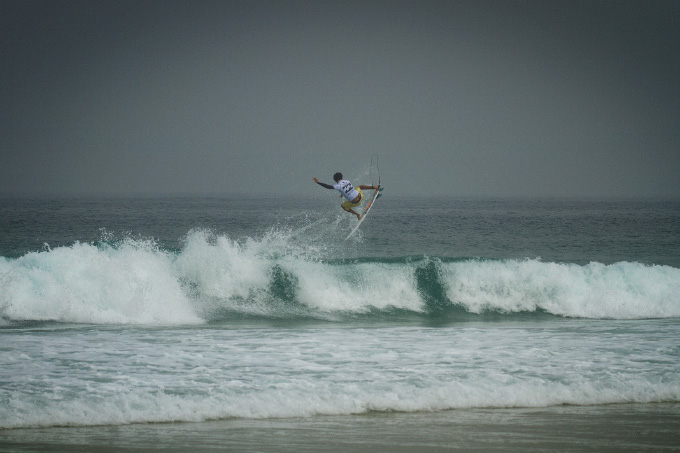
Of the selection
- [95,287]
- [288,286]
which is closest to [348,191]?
[288,286]

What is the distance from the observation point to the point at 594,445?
626 cm

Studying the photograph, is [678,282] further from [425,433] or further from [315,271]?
[425,433]

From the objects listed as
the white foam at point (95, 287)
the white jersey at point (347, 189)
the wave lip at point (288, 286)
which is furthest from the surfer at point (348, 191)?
the white foam at point (95, 287)

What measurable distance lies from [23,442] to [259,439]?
243cm

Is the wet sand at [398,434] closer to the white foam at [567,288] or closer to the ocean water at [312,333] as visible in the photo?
the ocean water at [312,333]

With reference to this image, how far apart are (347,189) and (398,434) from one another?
9.59 metres

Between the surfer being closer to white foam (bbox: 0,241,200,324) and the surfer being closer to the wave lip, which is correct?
the wave lip

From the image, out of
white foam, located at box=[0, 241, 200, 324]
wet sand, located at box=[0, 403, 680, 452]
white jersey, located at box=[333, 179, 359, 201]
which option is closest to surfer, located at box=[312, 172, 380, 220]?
white jersey, located at box=[333, 179, 359, 201]

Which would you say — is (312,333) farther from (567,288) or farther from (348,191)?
(567,288)

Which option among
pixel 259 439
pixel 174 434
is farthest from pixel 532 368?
pixel 174 434

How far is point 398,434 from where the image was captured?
666cm

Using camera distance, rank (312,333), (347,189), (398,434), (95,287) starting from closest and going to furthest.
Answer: (398,434) → (312,333) → (95,287) → (347,189)

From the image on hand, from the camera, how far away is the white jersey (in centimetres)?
1567

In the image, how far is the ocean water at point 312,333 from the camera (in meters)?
7.81
